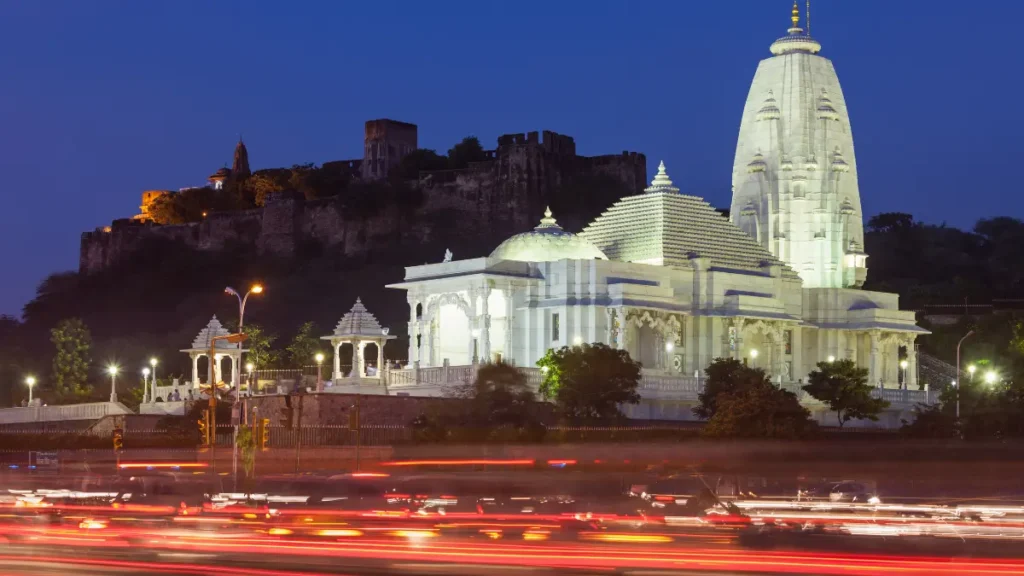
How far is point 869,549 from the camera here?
34125 mm

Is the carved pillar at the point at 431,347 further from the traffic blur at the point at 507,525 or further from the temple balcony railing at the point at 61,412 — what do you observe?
the traffic blur at the point at 507,525

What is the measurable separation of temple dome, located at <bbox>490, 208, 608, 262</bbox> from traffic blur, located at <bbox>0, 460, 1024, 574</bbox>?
3366cm

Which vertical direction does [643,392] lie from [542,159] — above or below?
below

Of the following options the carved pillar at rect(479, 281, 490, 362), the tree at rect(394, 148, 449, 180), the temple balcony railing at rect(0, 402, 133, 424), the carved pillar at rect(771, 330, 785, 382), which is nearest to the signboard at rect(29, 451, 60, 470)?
the temple balcony railing at rect(0, 402, 133, 424)

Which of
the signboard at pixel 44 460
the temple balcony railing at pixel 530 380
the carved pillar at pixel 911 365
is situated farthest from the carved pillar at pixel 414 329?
the carved pillar at pixel 911 365

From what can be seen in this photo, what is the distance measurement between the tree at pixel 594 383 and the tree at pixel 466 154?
238ft

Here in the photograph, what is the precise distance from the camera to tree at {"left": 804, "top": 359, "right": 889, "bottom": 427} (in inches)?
2950

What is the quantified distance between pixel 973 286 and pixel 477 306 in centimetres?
5124

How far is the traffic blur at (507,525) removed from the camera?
103 feet

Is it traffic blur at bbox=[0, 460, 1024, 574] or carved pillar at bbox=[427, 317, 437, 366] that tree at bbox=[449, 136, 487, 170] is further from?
traffic blur at bbox=[0, 460, 1024, 574]

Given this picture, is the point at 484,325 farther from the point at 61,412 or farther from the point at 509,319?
the point at 61,412

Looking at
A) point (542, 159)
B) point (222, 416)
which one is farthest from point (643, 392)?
point (542, 159)

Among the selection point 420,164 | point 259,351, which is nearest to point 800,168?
point 259,351

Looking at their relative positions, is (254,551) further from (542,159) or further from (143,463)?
Result: (542,159)
